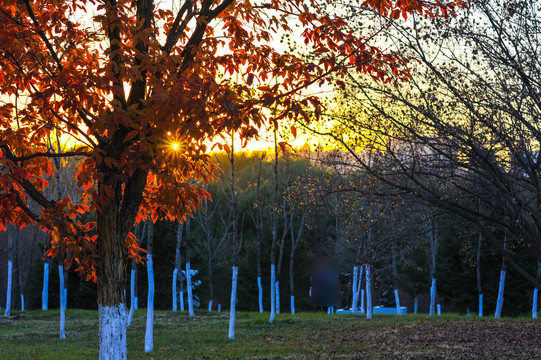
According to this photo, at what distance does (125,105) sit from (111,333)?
261cm

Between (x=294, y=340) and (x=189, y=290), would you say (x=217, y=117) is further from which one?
(x=189, y=290)

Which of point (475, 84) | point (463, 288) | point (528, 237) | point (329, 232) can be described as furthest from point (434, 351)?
point (329, 232)

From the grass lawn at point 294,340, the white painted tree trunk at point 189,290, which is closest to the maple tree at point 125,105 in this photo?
the grass lawn at point 294,340

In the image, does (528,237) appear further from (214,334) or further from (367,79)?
(214,334)

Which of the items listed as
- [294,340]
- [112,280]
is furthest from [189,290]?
[112,280]

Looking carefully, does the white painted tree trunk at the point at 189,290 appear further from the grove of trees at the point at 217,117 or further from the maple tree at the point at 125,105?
the maple tree at the point at 125,105

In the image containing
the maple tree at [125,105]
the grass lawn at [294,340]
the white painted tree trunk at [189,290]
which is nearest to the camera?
the maple tree at [125,105]

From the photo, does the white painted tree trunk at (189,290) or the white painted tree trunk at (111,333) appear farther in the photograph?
the white painted tree trunk at (189,290)

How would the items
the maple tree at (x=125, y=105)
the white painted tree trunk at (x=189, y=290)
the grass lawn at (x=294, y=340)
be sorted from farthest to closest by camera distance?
the white painted tree trunk at (x=189, y=290) < the grass lawn at (x=294, y=340) < the maple tree at (x=125, y=105)

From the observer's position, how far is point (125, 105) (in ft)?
20.5

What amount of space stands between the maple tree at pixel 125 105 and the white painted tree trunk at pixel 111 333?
0.4 inches

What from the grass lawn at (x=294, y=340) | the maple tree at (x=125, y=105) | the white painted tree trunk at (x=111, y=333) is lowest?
the grass lawn at (x=294, y=340)

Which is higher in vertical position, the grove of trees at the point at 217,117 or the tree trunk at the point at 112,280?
the grove of trees at the point at 217,117

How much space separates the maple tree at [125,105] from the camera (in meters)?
5.18
